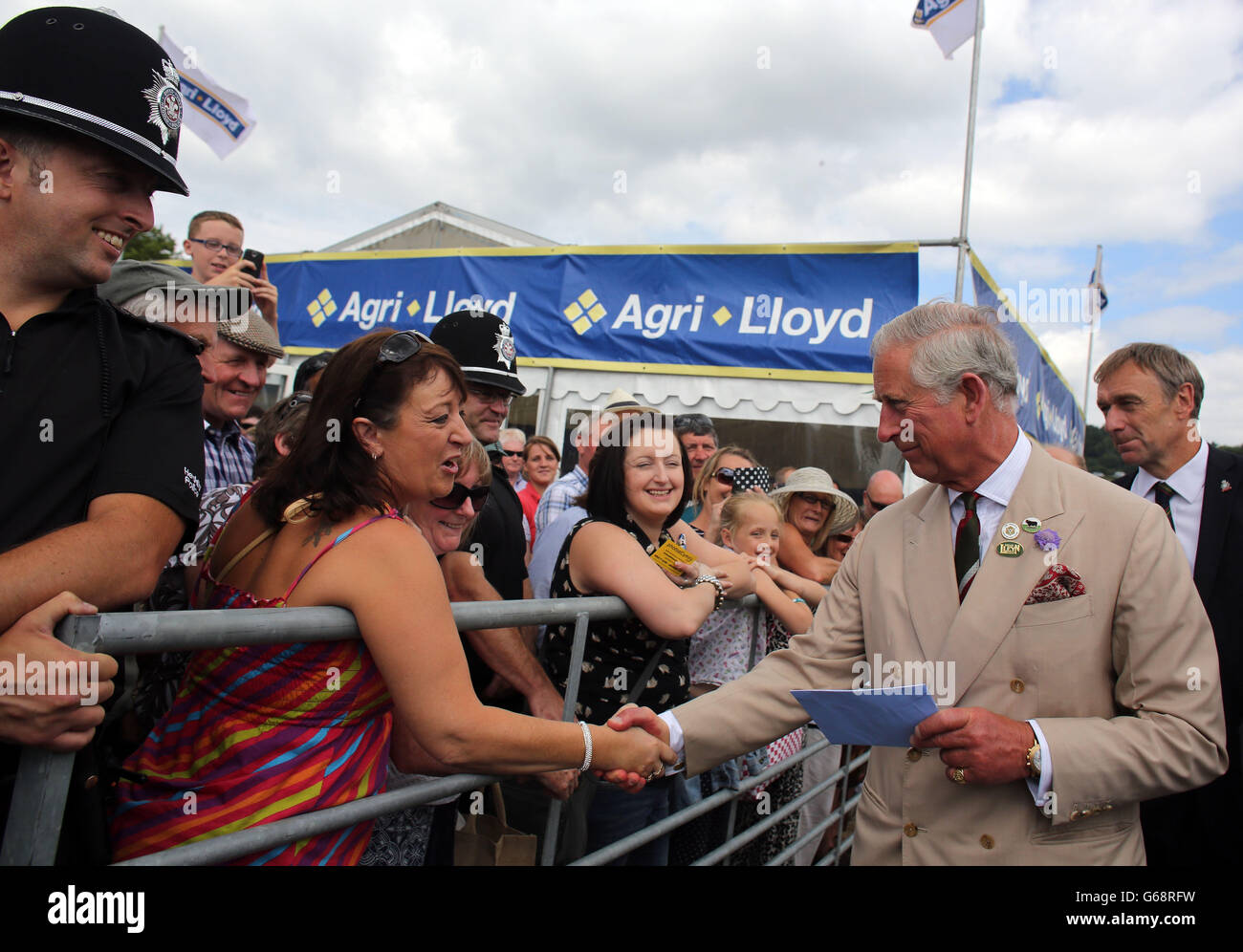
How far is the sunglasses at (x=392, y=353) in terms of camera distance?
189 cm

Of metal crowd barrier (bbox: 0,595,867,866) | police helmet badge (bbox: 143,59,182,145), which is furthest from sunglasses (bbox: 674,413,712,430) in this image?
police helmet badge (bbox: 143,59,182,145)

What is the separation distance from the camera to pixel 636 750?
2.12 meters

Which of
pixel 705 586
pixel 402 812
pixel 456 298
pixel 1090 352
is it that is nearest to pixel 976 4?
pixel 456 298

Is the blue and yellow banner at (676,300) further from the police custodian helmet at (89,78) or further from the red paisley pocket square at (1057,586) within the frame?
the police custodian helmet at (89,78)

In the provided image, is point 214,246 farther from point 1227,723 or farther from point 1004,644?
point 1227,723

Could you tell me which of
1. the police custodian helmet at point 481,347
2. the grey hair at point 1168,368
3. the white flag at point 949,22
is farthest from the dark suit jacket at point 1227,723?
the white flag at point 949,22

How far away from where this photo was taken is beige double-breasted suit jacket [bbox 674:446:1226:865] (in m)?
1.76

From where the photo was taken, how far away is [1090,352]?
24156 mm

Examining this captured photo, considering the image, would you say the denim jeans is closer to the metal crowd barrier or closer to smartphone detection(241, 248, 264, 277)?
the metal crowd barrier

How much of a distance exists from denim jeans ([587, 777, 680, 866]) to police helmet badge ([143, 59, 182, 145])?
2.02 metres

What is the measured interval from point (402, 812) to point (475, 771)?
572mm

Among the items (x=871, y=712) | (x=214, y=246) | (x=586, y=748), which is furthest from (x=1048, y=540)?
(x=214, y=246)

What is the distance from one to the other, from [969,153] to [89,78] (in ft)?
25.9
